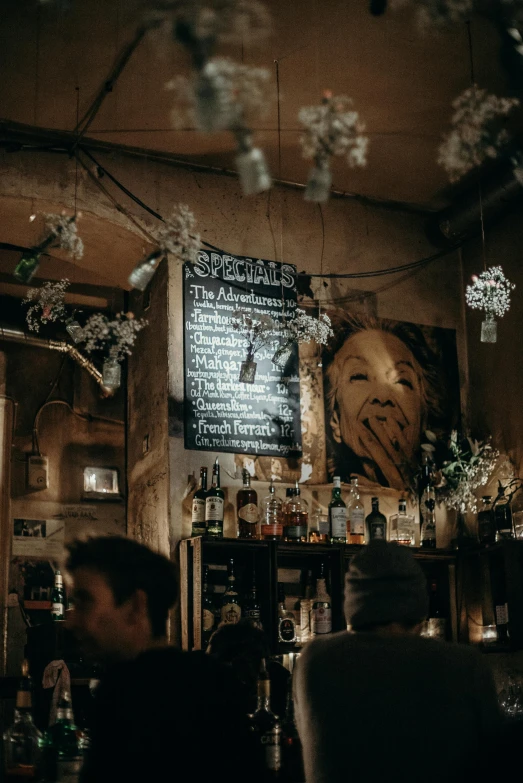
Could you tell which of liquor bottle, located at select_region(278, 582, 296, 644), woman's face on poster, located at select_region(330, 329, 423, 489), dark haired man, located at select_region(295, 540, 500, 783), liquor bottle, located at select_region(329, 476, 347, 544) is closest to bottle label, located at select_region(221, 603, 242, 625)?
liquor bottle, located at select_region(278, 582, 296, 644)

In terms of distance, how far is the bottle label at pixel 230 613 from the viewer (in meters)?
4.84

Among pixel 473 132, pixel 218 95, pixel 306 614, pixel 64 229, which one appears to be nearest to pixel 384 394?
pixel 306 614

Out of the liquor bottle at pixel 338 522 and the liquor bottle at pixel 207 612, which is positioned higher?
the liquor bottle at pixel 338 522

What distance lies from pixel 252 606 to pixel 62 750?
2.49m

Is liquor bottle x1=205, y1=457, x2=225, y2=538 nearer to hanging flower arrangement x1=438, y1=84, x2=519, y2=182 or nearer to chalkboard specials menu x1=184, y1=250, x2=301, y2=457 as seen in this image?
chalkboard specials menu x1=184, y1=250, x2=301, y2=457

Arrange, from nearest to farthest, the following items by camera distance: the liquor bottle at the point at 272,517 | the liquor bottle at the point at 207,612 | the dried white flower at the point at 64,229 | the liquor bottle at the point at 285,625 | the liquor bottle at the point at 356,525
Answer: the dried white flower at the point at 64,229, the liquor bottle at the point at 207,612, the liquor bottle at the point at 285,625, the liquor bottle at the point at 272,517, the liquor bottle at the point at 356,525

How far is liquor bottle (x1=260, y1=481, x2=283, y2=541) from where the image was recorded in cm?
510

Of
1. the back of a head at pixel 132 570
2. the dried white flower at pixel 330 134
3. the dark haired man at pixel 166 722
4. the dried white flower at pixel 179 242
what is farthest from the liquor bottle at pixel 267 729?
the dried white flower at pixel 179 242

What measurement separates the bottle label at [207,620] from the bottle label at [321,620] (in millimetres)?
615

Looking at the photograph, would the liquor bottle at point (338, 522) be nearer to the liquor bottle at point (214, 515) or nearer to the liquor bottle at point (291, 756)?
the liquor bottle at point (214, 515)

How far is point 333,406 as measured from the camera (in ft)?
18.7

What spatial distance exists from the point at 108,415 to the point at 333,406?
2431 mm

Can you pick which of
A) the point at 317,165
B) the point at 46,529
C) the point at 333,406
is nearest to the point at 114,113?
the point at 333,406

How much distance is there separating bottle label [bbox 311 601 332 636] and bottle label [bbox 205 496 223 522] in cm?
76
